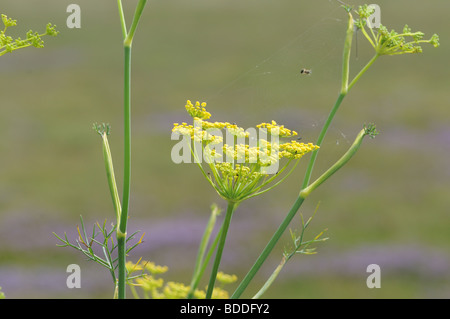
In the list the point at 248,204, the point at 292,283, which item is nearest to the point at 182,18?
the point at 248,204

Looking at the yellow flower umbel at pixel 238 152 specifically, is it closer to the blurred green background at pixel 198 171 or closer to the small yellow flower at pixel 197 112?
the small yellow flower at pixel 197 112

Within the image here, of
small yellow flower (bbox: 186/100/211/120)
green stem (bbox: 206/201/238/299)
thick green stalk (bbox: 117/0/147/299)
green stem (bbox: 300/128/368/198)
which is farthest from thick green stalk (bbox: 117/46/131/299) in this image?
green stem (bbox: 300/128/368/198)

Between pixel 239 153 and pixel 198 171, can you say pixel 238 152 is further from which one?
pixel 198 171

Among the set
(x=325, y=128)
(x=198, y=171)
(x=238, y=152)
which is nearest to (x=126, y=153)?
(x=238, y=152)

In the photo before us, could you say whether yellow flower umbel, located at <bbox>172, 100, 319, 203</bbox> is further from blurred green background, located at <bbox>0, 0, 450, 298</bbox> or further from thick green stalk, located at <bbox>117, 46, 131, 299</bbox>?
thick green stalk, located at <bbox>117, 46, 131, 299</bbox>
